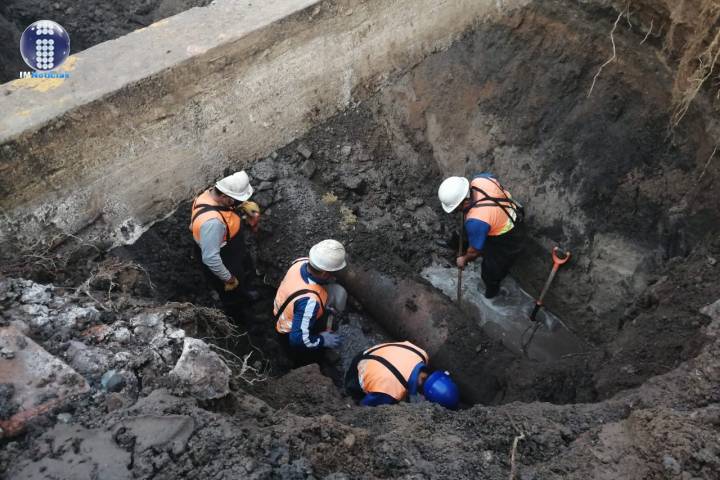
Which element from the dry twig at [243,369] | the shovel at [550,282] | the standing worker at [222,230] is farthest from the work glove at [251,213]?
the shovel at [550,282]

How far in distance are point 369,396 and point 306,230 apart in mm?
1830

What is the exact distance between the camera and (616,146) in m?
4.92

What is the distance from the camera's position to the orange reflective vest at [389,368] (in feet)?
12.3

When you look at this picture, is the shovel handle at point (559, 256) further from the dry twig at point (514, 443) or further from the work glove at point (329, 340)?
the dry twig at point (514, 443)

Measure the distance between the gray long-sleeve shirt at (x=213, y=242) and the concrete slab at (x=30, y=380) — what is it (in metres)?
1.58

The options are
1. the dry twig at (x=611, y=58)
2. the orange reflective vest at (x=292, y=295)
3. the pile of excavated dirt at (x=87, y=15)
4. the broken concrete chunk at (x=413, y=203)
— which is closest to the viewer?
the orange reflective vest at (x=292, y=295)

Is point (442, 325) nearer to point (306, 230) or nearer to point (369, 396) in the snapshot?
Result: point (369, 396)

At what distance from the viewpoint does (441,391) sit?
3.75m

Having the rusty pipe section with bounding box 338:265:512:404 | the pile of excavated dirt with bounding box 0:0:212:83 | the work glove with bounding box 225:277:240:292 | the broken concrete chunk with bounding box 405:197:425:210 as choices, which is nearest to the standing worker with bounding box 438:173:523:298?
the rusty pipe section with bounding box 338:265:512:404

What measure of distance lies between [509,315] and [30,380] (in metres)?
4.24

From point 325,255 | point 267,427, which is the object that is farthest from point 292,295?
point 267,427

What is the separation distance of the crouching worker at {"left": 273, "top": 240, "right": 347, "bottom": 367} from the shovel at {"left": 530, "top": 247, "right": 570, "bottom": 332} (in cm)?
208

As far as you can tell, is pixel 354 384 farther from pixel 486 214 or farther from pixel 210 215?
pixel 486 214

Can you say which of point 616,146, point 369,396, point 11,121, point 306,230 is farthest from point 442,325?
point 11,121
